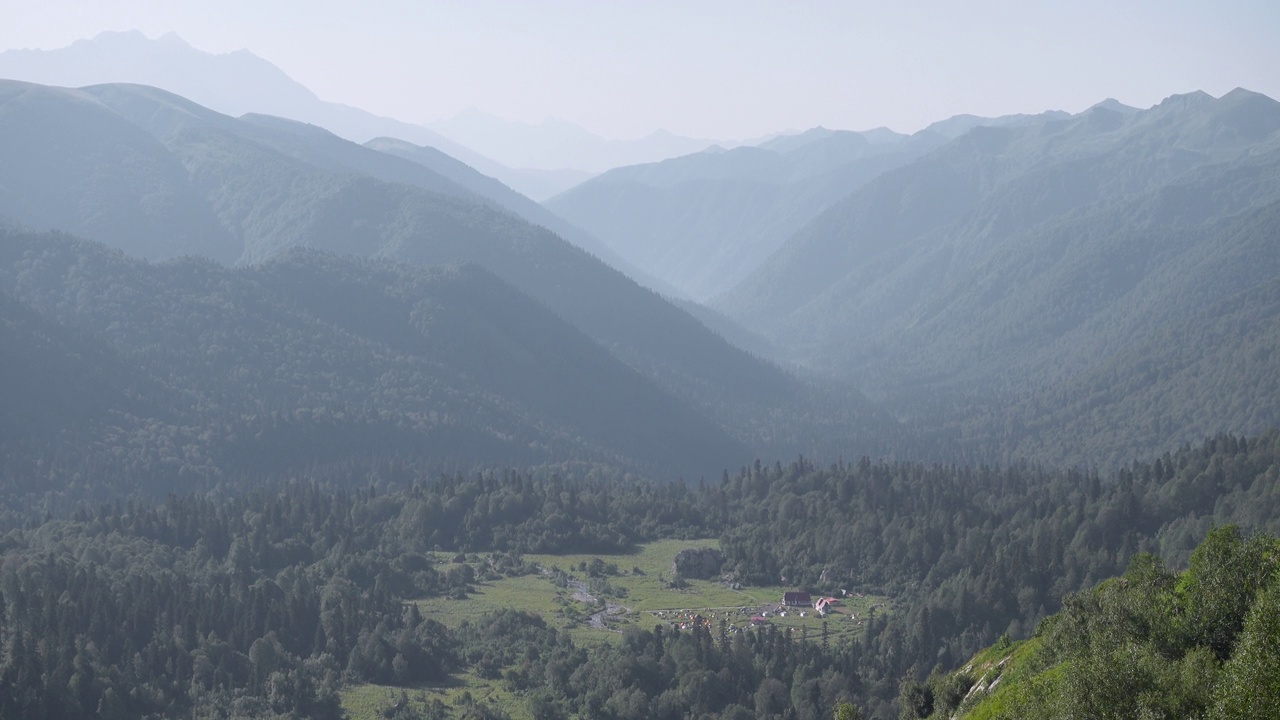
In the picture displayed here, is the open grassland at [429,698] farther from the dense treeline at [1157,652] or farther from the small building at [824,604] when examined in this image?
the dense treeline at [1157,652]

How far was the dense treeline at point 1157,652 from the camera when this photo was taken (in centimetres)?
4428

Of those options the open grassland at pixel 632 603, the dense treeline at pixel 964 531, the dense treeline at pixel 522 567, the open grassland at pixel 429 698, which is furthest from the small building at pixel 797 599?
the open grassland at pixel 429 698

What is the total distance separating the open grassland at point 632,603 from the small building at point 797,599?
3.53ft

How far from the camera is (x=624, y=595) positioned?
134000 mm

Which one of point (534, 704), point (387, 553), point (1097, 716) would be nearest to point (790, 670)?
point (534, 704)

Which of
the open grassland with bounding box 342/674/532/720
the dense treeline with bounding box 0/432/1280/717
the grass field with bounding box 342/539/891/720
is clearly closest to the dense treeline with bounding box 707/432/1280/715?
the dense treeline with bounding box 0/432/1280/717

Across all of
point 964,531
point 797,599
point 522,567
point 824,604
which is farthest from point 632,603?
point 964,531

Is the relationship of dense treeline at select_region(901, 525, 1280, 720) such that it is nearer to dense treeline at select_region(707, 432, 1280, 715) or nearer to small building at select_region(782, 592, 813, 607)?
dense treeline at select_region(707, 432, 1280, 715)

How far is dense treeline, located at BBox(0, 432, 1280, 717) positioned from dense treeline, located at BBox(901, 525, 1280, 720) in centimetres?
3566

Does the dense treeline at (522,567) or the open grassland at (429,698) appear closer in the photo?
the open grassland at (429,698)

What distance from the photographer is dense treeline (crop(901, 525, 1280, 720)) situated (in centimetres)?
4428

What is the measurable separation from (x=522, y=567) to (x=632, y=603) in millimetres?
17195

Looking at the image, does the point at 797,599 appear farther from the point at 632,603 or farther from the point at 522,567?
the point at 522,567

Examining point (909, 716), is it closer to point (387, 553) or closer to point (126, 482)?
point (387, 553)
